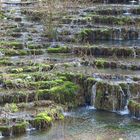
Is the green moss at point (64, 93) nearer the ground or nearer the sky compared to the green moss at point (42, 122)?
nearer the sky

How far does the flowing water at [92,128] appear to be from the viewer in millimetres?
17250

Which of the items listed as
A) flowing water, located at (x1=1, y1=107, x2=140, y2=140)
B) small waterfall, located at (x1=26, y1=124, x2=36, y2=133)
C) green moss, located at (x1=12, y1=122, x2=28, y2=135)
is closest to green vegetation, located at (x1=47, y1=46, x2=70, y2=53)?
flowing water, located at (x1=1, y1=107, x2=140, y2=140)

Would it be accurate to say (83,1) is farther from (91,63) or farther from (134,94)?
(134,94)

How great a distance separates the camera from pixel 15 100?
800 inches

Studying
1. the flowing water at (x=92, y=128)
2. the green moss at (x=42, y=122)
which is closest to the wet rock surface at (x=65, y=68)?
the green moss at (x=42, y=122)

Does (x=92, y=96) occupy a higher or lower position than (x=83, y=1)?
lower

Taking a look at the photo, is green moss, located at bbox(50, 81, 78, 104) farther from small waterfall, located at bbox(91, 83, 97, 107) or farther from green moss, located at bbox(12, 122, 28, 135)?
green moss, located at bbox(12, 122, 28, 135)

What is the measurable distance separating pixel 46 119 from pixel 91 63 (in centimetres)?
709

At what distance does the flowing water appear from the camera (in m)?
17.2

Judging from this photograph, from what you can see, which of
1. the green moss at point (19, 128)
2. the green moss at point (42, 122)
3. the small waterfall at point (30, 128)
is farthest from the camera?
the green moss at point (42, 122)

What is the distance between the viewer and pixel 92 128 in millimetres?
18219

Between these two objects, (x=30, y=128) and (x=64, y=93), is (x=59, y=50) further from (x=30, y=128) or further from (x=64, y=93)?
(x=30, y=128)

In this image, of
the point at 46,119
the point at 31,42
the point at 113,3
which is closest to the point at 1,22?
the point at 31,42

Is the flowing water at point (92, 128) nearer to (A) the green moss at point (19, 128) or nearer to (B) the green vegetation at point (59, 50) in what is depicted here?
(A) the green moss at point (19, 128)
